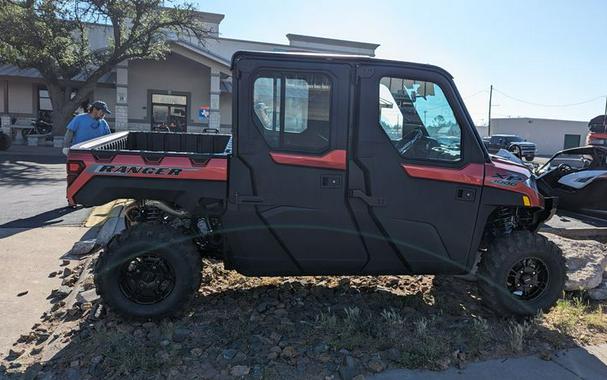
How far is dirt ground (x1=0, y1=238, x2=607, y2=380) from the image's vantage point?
11.3ft

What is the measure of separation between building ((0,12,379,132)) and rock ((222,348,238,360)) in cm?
2437

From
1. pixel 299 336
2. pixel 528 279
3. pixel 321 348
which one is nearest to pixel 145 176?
pixel 299 336

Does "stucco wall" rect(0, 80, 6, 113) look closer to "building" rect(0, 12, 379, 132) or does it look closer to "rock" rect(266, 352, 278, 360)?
"building" rect(0, 12, 379, 132)

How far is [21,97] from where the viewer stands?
27594mm

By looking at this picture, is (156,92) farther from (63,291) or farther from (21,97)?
(63,291)

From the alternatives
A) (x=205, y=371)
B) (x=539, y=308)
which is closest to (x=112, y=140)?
(x=205, y=371)

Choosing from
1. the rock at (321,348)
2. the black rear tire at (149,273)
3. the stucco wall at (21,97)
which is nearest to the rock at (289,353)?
the rock at (321,348)

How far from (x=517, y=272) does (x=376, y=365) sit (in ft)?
5.53

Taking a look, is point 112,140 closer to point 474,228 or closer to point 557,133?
point 474,228

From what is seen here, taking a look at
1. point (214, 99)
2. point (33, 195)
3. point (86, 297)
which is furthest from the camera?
point (214, 99)

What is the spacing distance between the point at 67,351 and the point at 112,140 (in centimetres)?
205

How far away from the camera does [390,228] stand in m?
4.09

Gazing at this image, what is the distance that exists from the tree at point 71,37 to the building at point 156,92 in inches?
67.0

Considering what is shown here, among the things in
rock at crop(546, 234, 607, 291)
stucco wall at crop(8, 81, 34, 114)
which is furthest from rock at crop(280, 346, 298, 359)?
stucco wall at crop(8, 81, 34, 114)
